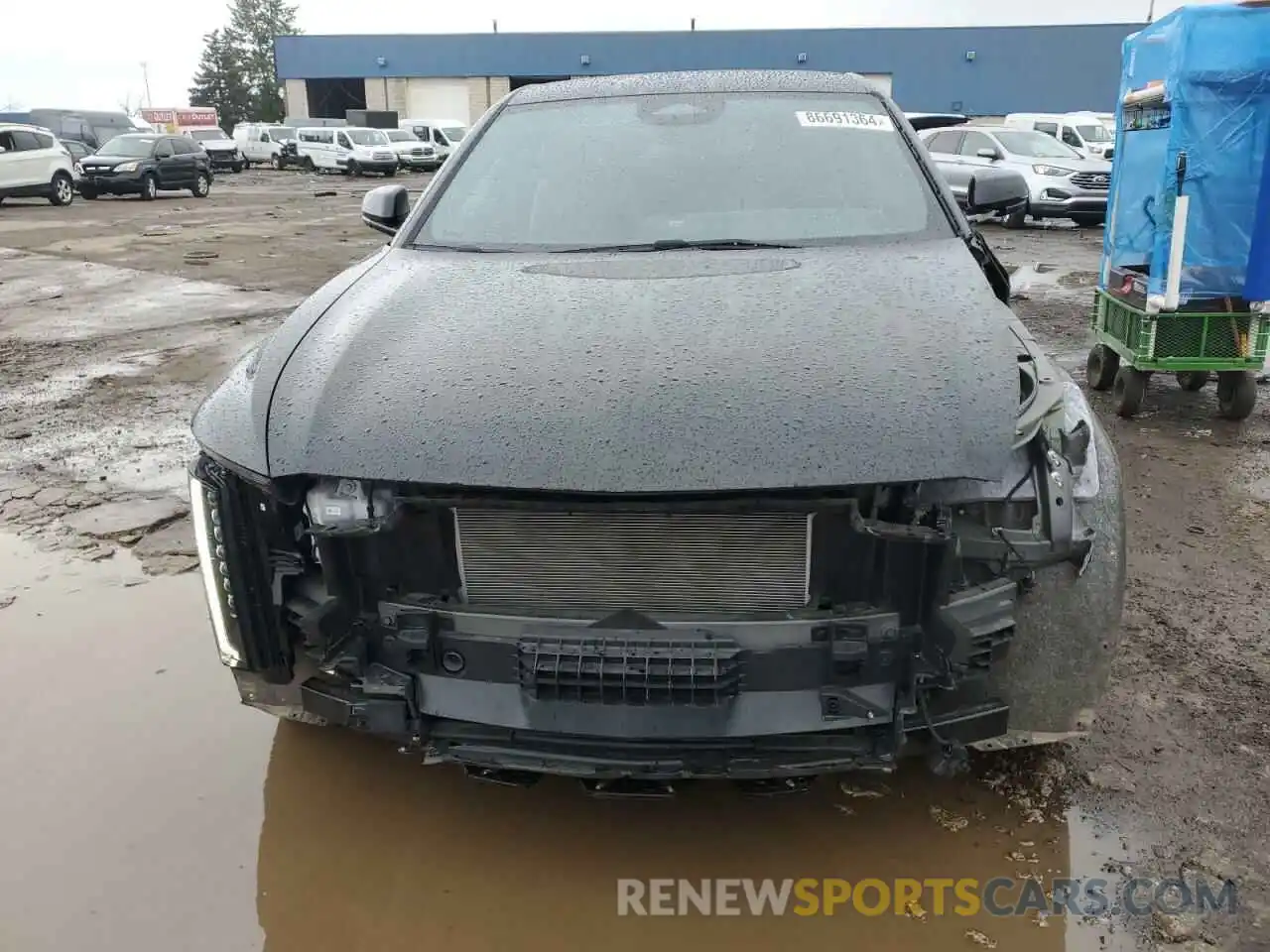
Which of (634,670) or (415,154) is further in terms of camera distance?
(415,154)

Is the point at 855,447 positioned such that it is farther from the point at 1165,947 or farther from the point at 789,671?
the point at 1165,947

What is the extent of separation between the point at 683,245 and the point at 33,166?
22.9 m

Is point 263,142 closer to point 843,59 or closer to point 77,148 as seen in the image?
point 77,148

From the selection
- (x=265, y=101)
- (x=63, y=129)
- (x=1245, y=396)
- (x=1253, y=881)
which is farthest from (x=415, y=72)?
(x=1253, y=881)

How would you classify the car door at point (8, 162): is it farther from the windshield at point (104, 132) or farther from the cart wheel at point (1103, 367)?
the cart wheel at point (1103, 367)

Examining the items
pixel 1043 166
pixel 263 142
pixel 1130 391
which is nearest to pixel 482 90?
pixel 263 142

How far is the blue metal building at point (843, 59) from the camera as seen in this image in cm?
3834

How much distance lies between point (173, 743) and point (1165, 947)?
255 cm

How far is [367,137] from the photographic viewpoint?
33938mm

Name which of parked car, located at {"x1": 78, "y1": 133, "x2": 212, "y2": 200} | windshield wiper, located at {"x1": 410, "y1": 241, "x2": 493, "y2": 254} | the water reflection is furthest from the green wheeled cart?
parked car, located at {"x1": 78, "y1": 133, "x2": 212, "y2": 200}

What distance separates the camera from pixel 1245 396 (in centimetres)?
572

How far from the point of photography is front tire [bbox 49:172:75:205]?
2181 cm

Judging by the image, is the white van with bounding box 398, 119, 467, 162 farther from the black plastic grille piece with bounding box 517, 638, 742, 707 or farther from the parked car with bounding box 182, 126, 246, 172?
the black plastic grille piece with bounding box 517, 638, 742, 707

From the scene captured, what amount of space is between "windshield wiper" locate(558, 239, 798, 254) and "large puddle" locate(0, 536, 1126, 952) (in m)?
1.56
